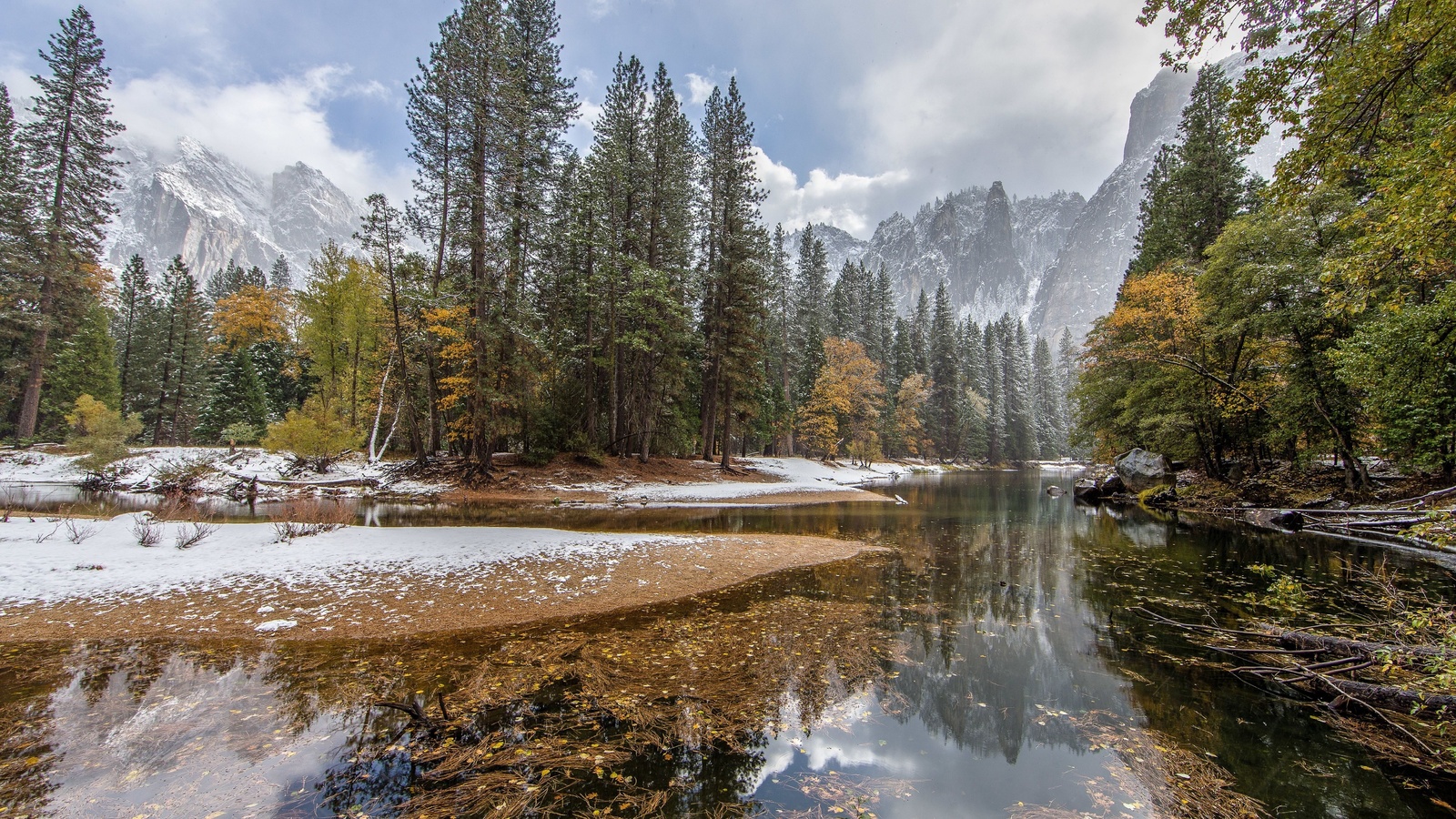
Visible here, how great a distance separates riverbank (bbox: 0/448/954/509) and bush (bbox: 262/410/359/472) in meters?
0.52

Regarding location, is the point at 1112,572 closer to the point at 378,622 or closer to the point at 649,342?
the point at 378,622

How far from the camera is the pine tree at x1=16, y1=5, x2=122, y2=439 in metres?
23.6

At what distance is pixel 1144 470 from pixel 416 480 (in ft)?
110

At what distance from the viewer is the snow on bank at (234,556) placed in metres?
7.10

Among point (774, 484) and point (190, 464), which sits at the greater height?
point (190, 464)

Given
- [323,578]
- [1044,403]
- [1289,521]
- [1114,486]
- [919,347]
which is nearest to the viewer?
[323,578]

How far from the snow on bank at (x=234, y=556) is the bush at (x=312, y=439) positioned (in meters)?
12.1

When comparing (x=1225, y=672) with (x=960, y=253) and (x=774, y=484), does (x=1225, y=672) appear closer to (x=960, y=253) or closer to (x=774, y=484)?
(x=774, y=484)

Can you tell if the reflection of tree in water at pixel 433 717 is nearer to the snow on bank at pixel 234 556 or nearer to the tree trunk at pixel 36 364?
the snow on bank at pixel 234 556

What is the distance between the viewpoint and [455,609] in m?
6.96

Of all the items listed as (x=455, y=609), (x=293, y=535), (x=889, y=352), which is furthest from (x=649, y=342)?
(x=889, y=352)

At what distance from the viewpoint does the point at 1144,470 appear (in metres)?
23.9

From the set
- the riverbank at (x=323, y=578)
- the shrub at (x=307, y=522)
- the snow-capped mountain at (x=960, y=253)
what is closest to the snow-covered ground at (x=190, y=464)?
the shrub at (x=307, y=522)

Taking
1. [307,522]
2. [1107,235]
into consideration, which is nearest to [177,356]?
[307,522]
